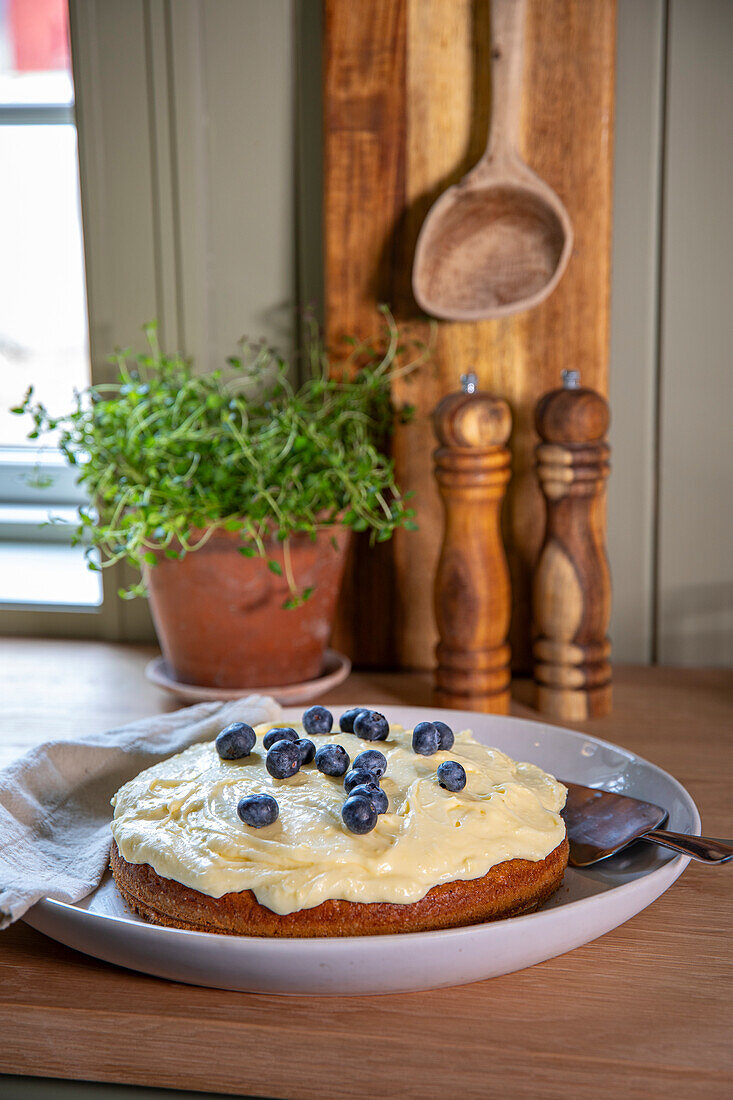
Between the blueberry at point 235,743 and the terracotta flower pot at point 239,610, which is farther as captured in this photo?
the terracotta flower pot at point 239,610

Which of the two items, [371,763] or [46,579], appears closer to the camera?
[371,763]

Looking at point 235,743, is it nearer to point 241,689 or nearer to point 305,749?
point 305,749

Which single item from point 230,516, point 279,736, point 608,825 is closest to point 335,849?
point 279,736

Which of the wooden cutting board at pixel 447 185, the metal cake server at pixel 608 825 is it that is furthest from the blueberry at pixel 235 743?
the wooden cutting board at pixel 447 185

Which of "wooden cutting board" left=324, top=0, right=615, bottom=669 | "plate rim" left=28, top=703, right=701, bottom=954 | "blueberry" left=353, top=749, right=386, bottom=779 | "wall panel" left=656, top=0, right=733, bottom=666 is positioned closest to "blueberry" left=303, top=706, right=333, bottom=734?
"blueberry" left=353, top=749, right=386, bottom=779

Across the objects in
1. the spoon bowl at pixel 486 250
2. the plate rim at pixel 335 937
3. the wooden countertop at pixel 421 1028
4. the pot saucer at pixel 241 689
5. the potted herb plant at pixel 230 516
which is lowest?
the wooden countertop at pixel 421 1028

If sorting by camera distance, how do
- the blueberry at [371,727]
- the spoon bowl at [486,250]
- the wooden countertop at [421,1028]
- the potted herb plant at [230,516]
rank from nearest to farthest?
the wooden countertop at [421,1028] → the blueberry at [371,727] → the potted herb plant at [230,516] → the spoon bowl at [486,250]

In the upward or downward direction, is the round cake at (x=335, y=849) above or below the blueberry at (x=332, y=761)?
below

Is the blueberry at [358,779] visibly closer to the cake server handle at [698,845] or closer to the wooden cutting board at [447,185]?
the cake server handle at [698,845]
